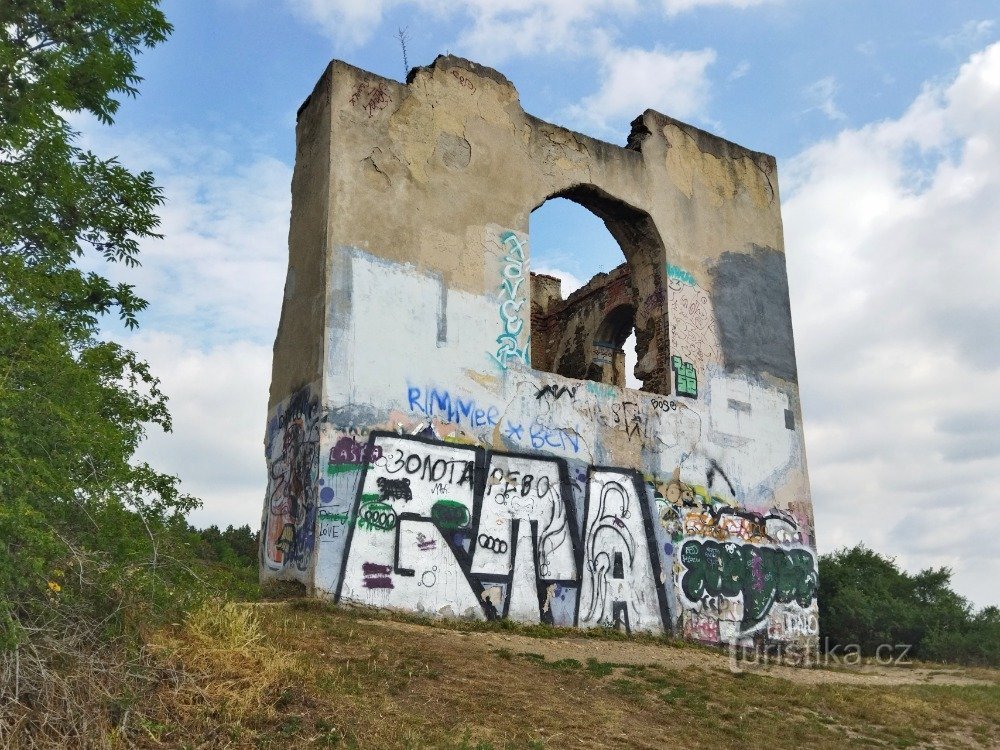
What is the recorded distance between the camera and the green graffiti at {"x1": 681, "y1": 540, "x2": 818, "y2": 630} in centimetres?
1255

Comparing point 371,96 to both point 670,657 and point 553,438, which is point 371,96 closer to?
point 553,438

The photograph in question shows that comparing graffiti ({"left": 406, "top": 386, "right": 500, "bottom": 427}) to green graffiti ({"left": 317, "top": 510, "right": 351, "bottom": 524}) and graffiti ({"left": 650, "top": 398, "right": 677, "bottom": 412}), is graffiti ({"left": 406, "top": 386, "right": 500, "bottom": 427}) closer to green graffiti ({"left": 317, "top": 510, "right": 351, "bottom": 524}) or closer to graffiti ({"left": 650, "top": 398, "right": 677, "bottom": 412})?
green graffiti ({"left": 317, "top": 510, "right": 351, "bottom": 524})

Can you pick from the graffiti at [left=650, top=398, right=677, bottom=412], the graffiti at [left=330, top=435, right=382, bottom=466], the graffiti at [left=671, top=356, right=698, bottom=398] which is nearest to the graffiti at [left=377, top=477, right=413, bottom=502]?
the graffiti at [left=330, top=435, right=382, bottom=466]

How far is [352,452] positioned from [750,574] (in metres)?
6.16

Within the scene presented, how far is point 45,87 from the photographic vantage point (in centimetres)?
902

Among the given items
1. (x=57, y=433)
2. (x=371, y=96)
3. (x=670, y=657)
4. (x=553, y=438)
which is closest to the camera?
(x=57, y=433)

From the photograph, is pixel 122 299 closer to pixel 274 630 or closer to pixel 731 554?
pixel 274 630

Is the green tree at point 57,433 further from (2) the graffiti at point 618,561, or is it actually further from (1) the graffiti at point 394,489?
(2) the graffiti at point 618,561

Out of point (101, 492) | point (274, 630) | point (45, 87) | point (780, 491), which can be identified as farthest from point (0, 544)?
point (780, 491)

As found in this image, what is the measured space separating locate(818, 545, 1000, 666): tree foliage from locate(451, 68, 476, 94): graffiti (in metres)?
11.1

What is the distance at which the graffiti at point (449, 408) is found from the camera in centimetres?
1084

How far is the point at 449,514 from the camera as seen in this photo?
1066cm

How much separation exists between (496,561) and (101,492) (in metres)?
5.54

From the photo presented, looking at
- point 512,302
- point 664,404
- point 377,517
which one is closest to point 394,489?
point 377,517
